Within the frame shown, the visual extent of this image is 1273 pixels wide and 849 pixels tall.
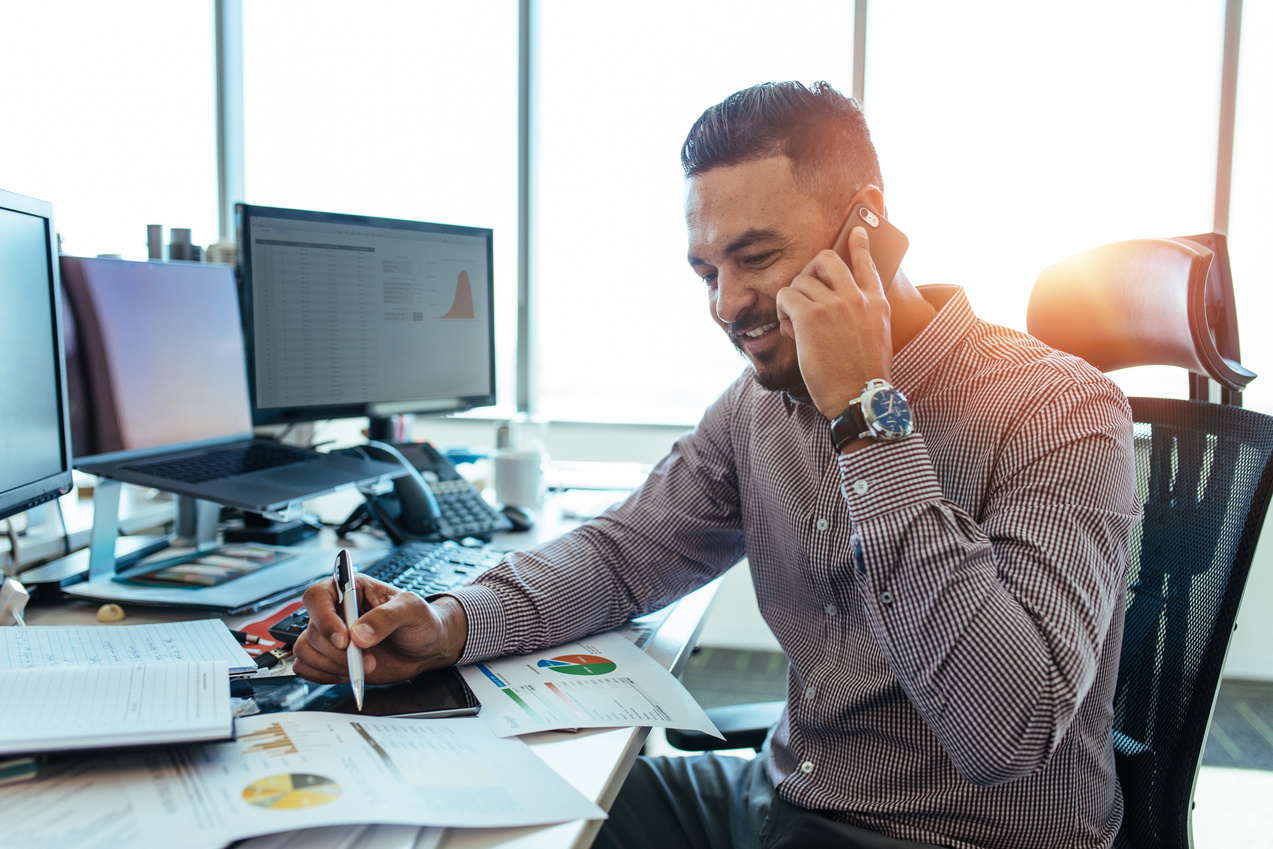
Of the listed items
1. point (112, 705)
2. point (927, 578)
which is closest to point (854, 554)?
point (927, 578)

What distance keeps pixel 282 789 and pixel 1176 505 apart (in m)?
0.97

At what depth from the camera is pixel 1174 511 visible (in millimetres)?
969

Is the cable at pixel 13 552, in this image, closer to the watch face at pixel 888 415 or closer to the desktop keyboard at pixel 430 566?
the desktop keyboard at pixel 430 566

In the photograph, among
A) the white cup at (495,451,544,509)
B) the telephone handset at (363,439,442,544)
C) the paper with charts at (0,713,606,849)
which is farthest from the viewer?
the white cup at (495,451,544,509)

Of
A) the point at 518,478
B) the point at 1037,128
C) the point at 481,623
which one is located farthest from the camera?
the point at 1037,128

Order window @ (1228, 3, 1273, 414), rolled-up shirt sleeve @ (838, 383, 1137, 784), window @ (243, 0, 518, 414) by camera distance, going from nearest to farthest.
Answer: rolled-up shirt sleeve @ (838, 383, 1137, 784) → window @ (1228, 3, 1273, 414) → window @ (243, 0, 518, 414)

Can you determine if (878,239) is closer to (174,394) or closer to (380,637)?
(380,637)

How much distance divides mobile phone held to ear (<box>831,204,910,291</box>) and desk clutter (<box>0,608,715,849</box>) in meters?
0.53

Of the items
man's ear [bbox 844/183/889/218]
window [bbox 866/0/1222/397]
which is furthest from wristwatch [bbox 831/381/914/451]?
window [bbox 866/0/1222/397]

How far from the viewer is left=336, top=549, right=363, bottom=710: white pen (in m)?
0.72

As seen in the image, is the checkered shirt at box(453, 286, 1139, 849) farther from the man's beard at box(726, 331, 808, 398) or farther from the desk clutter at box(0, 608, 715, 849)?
the desk clutter at box(0, 608, 715, 849)

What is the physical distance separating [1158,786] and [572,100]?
10.3ft

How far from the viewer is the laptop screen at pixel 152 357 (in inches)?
46.5

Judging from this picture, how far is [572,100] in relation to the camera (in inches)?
133
